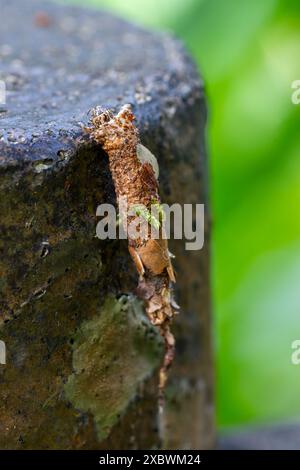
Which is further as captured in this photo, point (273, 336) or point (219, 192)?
point (219, 192)

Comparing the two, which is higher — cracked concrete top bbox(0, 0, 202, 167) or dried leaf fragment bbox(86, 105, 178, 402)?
cracked concrete top bbox(0, 0, 202, 167)

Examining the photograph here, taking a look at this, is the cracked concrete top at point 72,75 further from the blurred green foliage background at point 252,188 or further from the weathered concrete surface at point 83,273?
the blurred green foliage background at point 252,188

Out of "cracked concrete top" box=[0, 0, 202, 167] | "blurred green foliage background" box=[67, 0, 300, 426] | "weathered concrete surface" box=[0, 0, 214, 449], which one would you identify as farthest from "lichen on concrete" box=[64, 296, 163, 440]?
"blurred green foliage background" box=[67, 0, 300, 426]

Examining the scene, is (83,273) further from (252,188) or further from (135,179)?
(252,188)

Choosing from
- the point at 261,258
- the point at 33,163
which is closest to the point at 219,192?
the point at 261,258

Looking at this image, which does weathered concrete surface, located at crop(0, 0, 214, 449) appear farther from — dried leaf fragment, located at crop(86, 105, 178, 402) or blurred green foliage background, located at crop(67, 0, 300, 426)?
blurred green foliage background, located at crop(67, 0, 300, 426)
